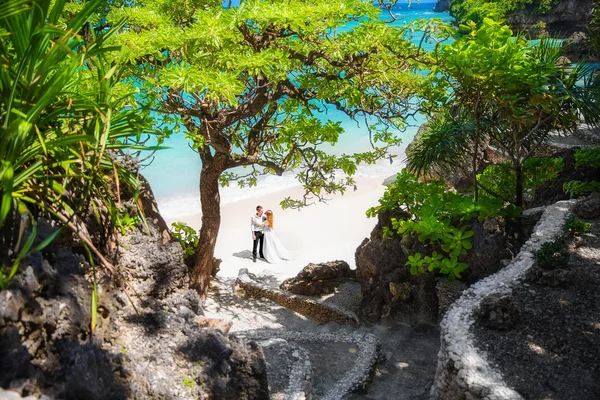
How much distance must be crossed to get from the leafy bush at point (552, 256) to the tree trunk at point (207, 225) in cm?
509

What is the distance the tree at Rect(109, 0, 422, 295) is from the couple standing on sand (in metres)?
3.36

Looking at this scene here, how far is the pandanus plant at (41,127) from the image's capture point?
3.05 metres

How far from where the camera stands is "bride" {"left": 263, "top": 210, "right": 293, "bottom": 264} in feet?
44.3

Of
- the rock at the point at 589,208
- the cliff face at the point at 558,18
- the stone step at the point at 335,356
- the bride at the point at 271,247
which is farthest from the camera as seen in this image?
the cliff face at the point at 558,18

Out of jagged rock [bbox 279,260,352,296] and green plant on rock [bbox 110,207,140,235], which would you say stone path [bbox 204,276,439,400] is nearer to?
jagged rock [bbox 279,260,352,296]

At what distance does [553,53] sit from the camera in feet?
27.1

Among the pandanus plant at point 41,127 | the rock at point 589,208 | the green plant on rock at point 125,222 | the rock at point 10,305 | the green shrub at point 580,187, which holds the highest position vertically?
the pandanus plant at point 41,127

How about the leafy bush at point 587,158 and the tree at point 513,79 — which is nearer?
the tree at point 513,79

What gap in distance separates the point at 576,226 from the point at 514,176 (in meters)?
2.40

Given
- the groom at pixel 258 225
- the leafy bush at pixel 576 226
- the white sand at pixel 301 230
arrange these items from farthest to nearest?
the white sand at pixel 301 230
the groom at pixel 258 225
the leafy bush at pixel 576 226

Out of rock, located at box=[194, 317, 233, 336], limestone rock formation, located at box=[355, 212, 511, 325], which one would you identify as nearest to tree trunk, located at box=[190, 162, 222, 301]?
limestone rock formation, located at box=[355, 212, 511, 325]

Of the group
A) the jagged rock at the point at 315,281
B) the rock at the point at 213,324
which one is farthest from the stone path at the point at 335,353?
the rock at the point at 213,324

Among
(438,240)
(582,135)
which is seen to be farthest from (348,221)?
(438,240)

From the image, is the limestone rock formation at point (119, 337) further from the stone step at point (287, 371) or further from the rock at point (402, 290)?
the rock at point (402, 290)
